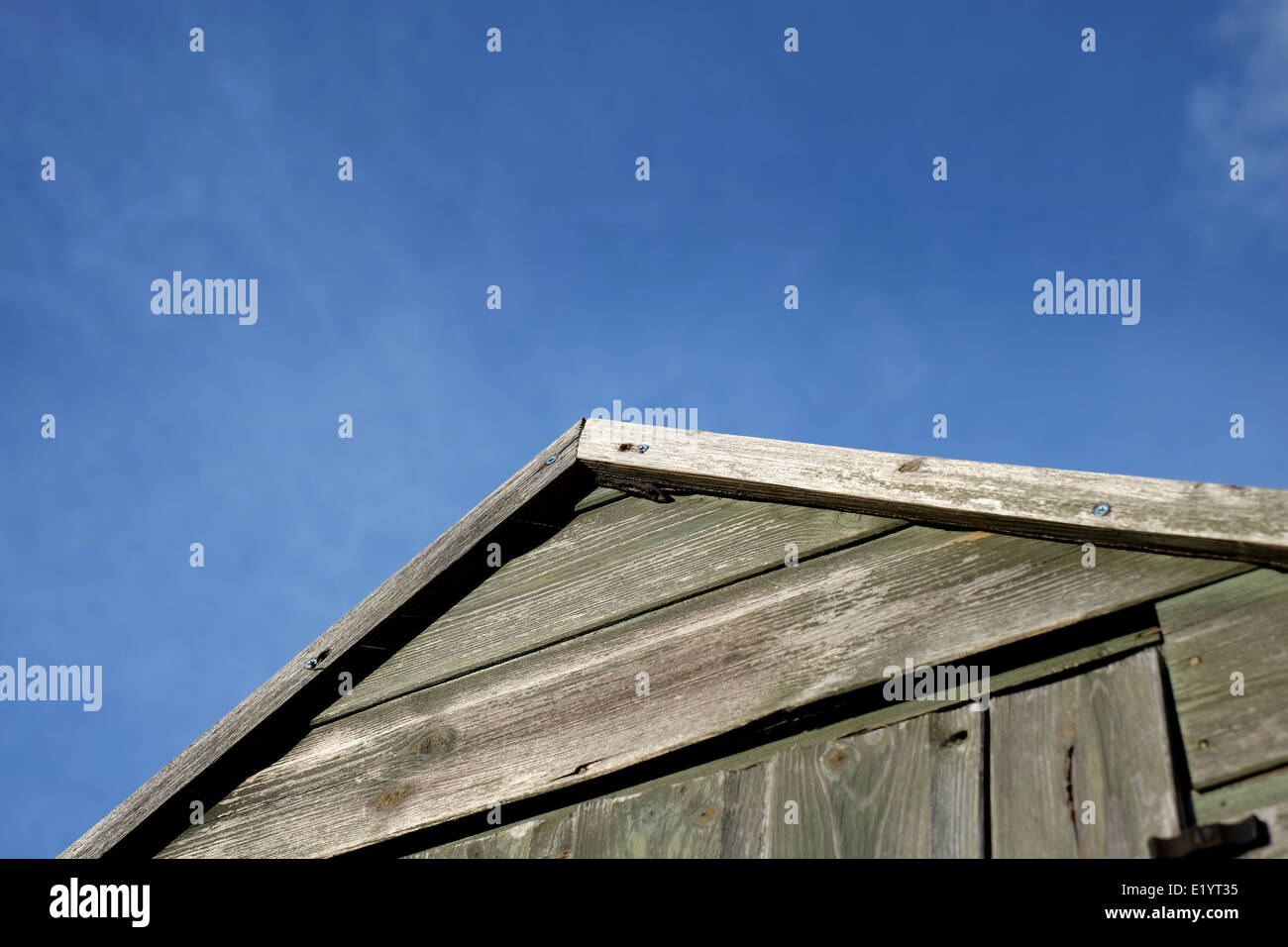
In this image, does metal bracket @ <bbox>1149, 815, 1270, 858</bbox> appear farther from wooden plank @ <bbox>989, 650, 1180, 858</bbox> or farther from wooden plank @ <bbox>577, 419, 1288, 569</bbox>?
wooden plank @ <bbox>577, 419, 1288, 569</bbox>

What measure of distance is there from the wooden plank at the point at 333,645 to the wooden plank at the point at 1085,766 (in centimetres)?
127

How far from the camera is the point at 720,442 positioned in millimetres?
2289

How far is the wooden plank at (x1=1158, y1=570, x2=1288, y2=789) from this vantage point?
1.37 metres

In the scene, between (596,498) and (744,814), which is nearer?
(744,814)

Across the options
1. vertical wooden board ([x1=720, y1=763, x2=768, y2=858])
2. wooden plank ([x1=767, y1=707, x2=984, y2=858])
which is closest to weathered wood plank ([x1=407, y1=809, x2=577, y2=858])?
vertical wooden board ([x1=720, y1=763, x2=768, y2=858])

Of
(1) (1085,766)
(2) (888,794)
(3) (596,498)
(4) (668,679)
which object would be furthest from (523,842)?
(1) (1085,766)

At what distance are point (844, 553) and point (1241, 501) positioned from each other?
2.31 ft

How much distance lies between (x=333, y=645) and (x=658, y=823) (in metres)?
1.02

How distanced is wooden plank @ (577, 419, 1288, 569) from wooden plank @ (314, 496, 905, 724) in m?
0.06

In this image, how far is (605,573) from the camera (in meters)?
2.33

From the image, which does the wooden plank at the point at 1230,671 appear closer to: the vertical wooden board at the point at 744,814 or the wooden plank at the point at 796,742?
the wooden plank at the point at 796,742

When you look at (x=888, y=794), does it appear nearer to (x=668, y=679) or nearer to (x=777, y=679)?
(x=777, y=679)
